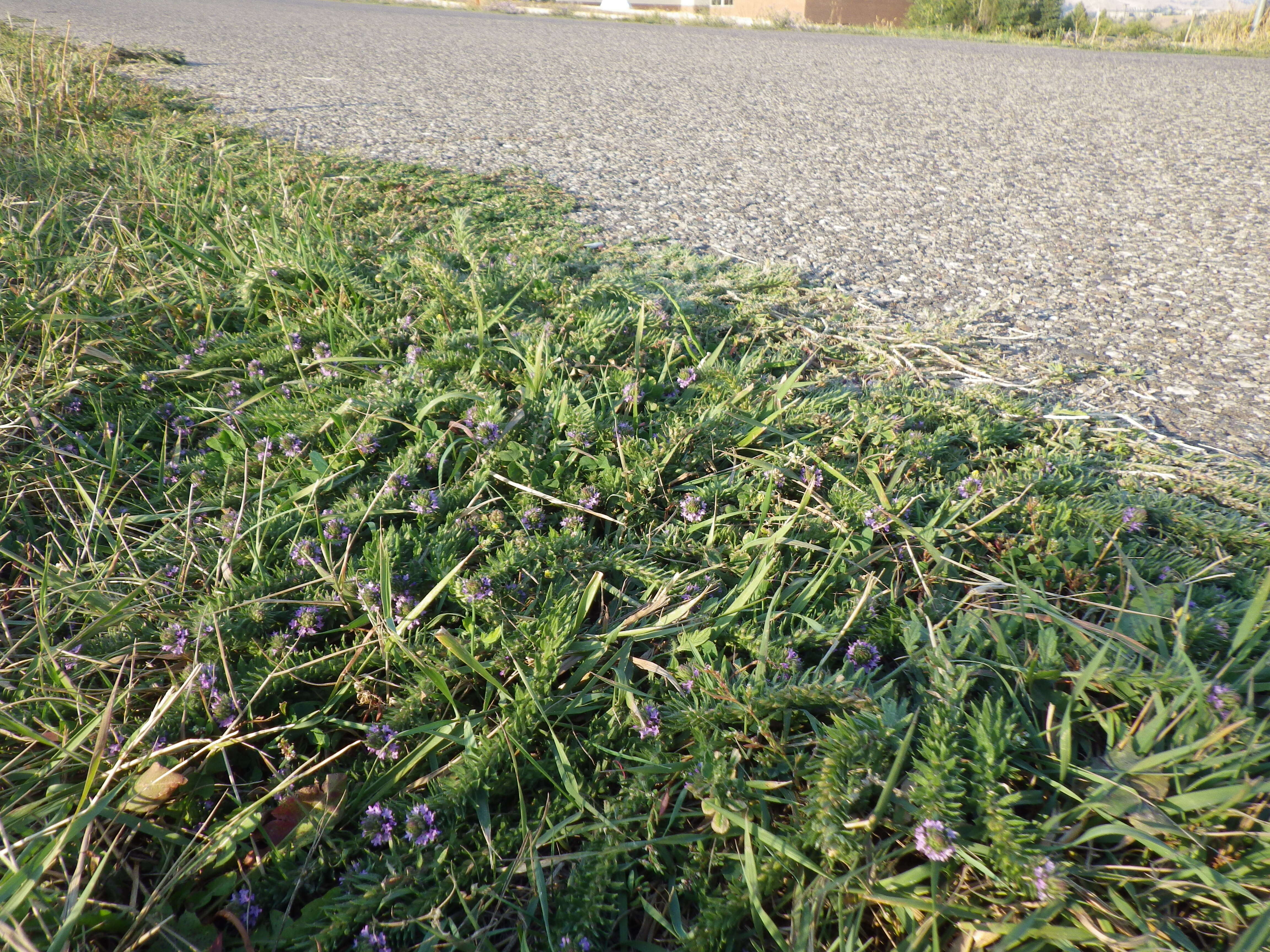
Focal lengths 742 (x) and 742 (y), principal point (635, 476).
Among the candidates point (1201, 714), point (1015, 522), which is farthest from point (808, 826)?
point (1015, 522)

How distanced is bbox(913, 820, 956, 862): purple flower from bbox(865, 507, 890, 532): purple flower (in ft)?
2.75

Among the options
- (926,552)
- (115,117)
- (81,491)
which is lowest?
(926,552)

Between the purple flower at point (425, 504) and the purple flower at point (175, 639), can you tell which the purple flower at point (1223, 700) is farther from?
the purple flower at point (175, 639)

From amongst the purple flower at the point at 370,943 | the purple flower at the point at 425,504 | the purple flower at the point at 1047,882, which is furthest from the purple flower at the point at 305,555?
the purple flower at the point at 1047,882

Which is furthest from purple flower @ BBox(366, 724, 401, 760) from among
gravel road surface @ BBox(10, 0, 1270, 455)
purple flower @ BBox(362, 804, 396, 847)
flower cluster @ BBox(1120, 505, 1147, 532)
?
gravel road surface @ BBox(10, 0, 1270, 455)

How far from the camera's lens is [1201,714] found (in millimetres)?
1375

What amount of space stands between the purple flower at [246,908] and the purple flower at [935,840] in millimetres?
1186

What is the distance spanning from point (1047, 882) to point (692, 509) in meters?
1.17

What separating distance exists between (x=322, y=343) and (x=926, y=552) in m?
2.11

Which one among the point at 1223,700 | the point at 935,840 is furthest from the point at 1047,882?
the point at 1223,700

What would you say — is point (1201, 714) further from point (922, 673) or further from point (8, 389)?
point (8, 389)

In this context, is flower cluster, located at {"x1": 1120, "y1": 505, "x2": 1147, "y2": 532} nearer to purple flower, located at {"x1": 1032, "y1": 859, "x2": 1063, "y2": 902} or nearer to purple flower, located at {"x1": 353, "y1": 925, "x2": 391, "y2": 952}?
purple flower, located at {"x1": 1032, "y1": 859, "x2": 1063, "y2": 902}

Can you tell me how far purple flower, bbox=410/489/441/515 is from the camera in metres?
2.08

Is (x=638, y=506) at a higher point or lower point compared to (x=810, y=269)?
lower
